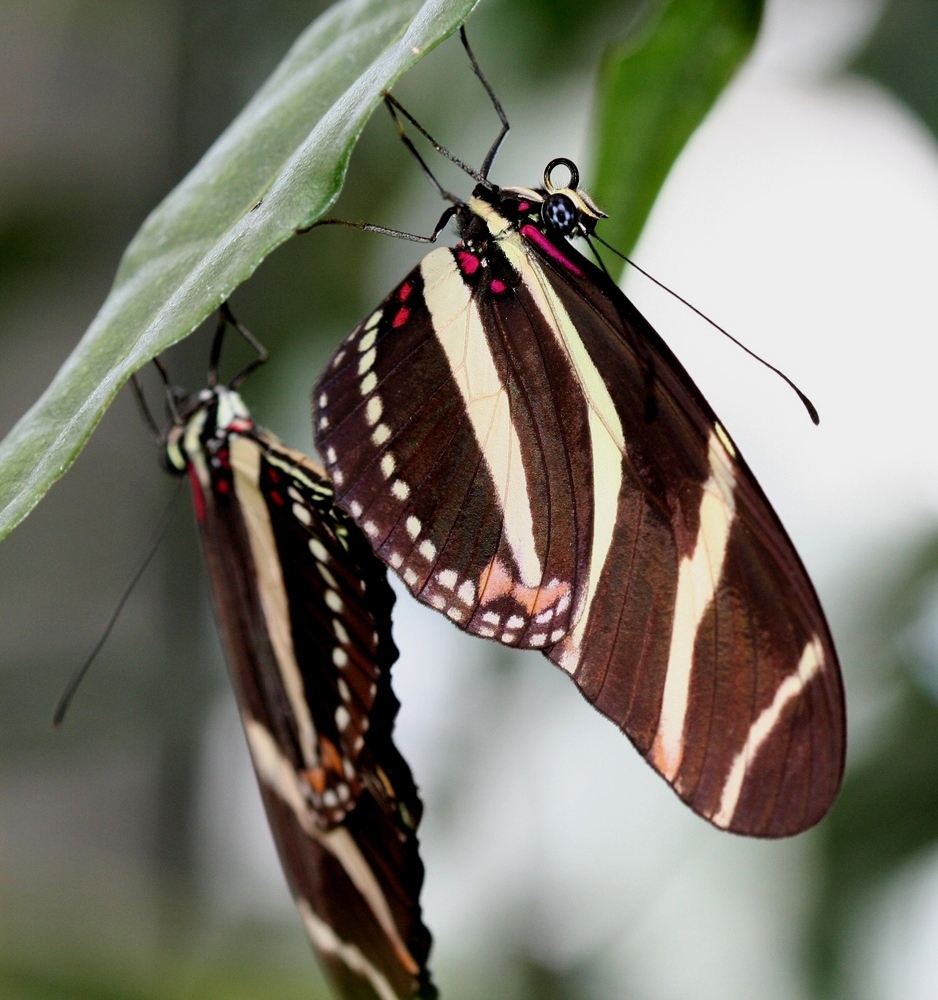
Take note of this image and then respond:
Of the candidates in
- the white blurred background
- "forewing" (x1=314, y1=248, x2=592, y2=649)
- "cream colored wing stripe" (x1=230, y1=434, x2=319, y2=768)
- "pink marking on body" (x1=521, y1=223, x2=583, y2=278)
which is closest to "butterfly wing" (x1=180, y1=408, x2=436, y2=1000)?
"cream colored wing stripe" (x1=230, y1=434, x2=319, y2=768)

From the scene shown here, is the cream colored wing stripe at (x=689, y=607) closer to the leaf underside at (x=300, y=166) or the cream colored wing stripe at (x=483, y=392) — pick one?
the cream colored wing stripe at (x=483, y=392)

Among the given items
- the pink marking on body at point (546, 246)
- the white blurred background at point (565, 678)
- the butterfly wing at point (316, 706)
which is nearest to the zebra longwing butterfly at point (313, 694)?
the butterfly wing at point (316, 706)

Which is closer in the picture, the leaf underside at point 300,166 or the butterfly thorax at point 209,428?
the leaf underside at point 300,166

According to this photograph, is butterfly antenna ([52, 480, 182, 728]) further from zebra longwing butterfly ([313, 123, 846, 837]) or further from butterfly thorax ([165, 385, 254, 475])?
zebra longwing butterfly ([313, 123, 846, 837])

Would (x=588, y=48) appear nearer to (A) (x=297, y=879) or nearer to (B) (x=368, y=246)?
(B) (x=368, y=246)

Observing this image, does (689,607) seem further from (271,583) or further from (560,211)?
(271,583)

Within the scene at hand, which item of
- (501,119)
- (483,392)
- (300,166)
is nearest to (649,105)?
(501,119)
